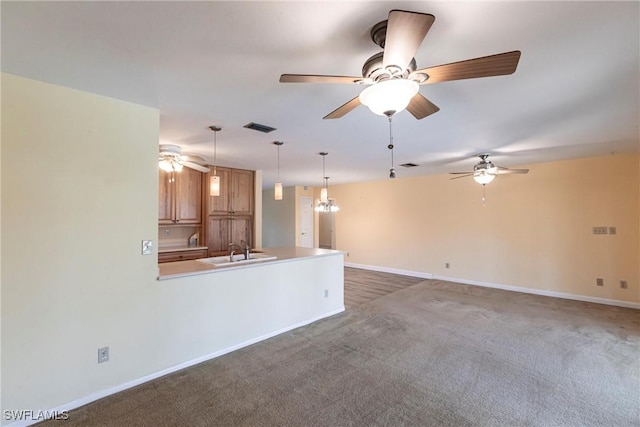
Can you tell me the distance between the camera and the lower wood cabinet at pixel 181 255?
4.68 metres

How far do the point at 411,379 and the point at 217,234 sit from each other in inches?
158

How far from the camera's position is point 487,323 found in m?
3.92

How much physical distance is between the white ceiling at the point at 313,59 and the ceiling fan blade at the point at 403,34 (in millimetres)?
225

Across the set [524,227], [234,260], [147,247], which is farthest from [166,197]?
[524,227]

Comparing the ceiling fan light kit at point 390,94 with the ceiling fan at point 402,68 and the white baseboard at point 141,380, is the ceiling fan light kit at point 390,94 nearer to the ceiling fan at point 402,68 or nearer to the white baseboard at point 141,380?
the ceiling fan at point 402,68

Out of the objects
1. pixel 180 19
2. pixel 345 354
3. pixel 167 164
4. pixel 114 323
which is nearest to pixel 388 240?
pixel 345 354

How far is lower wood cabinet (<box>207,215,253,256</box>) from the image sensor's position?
5.21 m

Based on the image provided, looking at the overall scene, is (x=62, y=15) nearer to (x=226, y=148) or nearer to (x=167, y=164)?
(x=167, y=164)

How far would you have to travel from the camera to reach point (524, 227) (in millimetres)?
5488

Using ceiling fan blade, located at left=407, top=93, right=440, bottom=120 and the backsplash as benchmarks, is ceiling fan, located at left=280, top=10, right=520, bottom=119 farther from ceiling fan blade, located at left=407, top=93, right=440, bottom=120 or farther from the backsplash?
the backsplash

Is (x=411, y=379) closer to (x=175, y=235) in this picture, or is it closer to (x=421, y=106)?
(x=421, y=106)

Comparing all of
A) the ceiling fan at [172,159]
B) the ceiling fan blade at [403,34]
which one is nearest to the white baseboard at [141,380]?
the ceiling fan at [172,159]

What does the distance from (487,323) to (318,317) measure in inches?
92.5

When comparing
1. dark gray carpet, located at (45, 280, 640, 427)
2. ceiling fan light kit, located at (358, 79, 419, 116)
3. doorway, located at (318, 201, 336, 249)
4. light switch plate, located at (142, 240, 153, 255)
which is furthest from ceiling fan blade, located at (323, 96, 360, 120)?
doorway, located at (318, 201, 336, 249)
